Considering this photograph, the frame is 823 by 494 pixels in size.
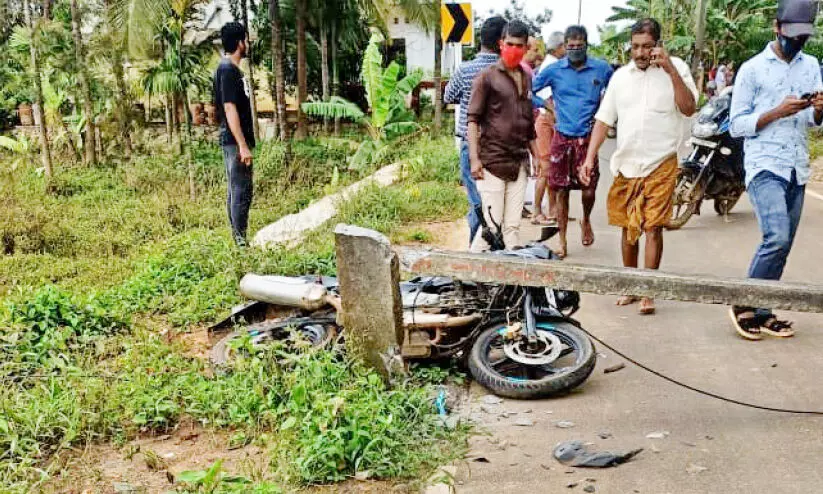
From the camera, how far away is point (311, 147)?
17.2 metres

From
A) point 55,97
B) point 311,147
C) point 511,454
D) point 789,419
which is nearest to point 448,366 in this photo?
point 511,454

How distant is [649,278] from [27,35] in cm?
1479

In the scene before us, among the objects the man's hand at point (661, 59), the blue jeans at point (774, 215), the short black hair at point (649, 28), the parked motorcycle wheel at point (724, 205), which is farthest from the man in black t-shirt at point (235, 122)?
the parked motorcycle wheel at point (724, 205)

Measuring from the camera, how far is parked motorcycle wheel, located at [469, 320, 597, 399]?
4.31m

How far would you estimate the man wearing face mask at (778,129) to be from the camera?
495 centimetres

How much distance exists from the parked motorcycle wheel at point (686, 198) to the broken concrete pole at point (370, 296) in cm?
518

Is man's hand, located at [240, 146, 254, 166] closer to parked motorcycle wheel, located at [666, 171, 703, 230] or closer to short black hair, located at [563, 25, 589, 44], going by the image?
short black hair, located at [563, 25, 589, 44]

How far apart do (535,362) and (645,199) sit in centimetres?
200

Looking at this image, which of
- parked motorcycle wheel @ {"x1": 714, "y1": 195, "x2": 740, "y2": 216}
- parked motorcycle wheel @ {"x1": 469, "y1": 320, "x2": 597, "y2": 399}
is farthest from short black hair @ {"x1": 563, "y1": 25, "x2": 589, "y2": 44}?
parked motorcycle wheel @ {"x1": 469, "y1": 320, "x2": 597, "y2": 399}

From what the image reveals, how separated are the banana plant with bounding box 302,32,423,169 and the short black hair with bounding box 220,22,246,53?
818cm

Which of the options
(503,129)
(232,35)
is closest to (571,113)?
(503,129)

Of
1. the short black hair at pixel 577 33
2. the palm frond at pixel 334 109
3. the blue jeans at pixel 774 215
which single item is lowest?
the blue jeans at pixel 774 215

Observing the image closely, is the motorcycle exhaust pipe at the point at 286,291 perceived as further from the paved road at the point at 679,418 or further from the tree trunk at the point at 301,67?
the tree trunk at the point at 301,67

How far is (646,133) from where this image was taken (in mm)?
5672
